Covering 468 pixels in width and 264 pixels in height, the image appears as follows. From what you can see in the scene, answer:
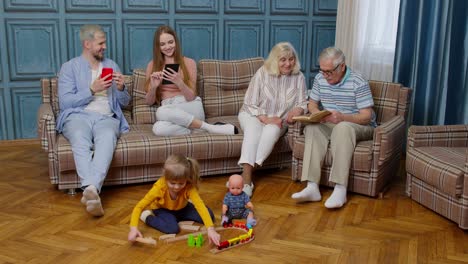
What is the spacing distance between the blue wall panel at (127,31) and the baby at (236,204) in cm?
212

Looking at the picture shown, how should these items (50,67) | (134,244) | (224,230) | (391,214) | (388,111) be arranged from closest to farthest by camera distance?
(134,244), (224,230), (391,214), (388,111), (50,67)

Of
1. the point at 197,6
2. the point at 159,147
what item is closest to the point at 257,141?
the point at 159,147

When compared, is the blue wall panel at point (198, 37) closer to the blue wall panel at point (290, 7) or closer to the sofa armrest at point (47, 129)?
the blue wall panel at point (290, 7)

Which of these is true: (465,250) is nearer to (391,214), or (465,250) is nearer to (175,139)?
(391,214)

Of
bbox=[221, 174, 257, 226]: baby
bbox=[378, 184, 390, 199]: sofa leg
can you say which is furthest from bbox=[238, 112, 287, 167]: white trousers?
bbox=[378, 184, 390, 199]: sofa leg

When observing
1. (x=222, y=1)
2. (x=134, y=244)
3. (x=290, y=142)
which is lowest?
(x=134, y=244)

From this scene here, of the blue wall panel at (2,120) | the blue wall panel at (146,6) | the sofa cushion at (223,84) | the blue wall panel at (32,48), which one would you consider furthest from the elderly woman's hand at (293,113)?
the blue wall panel at (2,120)

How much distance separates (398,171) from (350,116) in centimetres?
83

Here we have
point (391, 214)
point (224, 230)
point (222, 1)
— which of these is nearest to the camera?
point (224, 230)

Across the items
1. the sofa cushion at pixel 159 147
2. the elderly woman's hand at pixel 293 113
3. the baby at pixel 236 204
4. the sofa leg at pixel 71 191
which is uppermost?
the elderly woman's hand at pixel 293 113

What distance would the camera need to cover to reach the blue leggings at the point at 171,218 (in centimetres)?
273

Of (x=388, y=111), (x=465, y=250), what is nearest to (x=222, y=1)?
(x=388, y=111)

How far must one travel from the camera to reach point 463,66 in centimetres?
371

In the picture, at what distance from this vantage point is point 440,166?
292 cm
